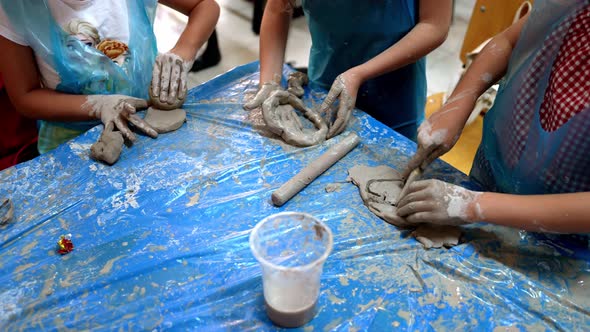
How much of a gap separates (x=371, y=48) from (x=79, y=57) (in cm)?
125

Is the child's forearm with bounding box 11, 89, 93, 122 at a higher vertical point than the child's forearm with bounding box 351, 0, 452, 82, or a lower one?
lower

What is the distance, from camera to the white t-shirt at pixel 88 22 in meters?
1.65

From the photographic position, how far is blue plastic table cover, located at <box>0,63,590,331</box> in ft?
3.55

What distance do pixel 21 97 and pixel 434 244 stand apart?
1.71 m

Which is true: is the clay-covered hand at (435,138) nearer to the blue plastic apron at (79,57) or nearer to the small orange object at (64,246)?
the small orange object at (64,246)

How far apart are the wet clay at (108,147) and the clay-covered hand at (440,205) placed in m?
1.07

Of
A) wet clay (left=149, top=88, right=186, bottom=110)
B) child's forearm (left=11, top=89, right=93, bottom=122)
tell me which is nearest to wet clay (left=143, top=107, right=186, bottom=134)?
wet clay (left=149, top=88, right=186, bottom=110)

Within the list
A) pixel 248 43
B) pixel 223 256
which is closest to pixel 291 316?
pixel 223 256

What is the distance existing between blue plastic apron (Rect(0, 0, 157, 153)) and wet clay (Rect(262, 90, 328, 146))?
609 millimetres

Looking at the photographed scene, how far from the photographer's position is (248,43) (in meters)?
4.63

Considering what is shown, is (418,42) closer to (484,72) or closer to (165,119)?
(484,72)

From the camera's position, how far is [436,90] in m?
3.97

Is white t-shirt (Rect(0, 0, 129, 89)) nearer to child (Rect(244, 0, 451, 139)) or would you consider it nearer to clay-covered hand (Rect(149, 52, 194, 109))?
clay-covered hand (Rect(149, 52, 194, 109))

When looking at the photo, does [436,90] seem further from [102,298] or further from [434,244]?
[102,298]
